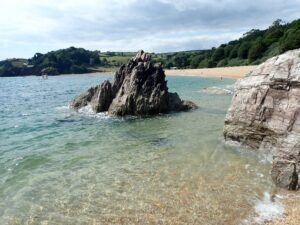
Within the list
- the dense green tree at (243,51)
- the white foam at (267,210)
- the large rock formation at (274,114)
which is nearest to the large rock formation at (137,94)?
the large rock formation at (274,114)

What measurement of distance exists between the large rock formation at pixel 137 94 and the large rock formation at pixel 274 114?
1374 centimetres

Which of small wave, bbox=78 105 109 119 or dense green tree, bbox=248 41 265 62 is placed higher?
dense green tree, bbox=248 41 265 62

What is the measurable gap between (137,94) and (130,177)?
60.6 feet

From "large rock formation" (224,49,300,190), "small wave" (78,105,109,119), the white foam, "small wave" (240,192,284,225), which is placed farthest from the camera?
"small wave" (78,105,109,119)

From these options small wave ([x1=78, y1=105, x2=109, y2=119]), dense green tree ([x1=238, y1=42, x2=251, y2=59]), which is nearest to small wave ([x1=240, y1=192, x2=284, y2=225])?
small wave ([x1=78, y1=105, x2=109, y2=119])

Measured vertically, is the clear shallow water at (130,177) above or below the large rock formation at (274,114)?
below

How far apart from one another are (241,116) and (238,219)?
849cm

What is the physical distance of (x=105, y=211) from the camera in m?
11.6

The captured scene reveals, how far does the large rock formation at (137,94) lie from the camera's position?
32.2 m

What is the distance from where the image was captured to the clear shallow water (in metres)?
11.4

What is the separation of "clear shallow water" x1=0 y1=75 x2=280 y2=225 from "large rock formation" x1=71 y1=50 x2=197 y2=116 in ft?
23.1

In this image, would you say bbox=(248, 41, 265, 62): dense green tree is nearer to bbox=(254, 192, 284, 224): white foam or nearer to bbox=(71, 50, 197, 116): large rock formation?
bbox=(71, 50, 197, 116): large rock formation

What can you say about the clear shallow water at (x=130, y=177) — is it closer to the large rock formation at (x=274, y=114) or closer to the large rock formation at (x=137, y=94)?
the large rock formation at (x=274, y=114)

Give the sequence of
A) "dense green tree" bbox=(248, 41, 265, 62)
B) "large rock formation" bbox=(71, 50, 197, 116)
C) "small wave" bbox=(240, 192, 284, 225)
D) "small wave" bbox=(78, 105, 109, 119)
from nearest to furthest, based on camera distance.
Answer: "small wave" bbox=(240, 192, 284, 225) → "small wave" bbox=(78, 105, 109, 119) → "large rock formation" bbox=(71, 50, 197, 116) → "dense green tree" bbox=(248, 41, 265, 62)
